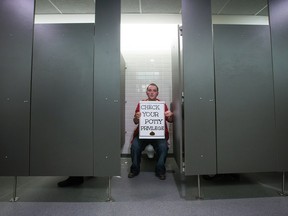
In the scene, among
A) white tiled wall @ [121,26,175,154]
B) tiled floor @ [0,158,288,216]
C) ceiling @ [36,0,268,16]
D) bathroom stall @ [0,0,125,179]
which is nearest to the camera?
tiled floor @ [0,158,288,216]

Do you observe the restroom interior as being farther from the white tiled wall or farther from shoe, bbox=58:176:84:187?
the white tiled wall

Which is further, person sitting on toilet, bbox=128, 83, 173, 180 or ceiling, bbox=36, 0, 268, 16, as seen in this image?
ceiling, bbox=36, 0, 268, 16

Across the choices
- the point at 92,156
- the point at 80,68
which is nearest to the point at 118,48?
the point at 80,68

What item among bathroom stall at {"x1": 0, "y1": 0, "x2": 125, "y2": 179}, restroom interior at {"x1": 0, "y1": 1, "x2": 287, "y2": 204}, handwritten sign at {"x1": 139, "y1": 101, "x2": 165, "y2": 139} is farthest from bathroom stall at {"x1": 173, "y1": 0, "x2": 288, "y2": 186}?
bathroom stall at {"x1": 0, "y1": 0, "x2": 125, "y2": 179}

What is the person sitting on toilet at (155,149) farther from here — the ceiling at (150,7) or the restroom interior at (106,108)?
the ceiling at (150,7)

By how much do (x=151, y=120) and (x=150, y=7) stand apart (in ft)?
6.64

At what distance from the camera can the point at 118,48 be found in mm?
1884

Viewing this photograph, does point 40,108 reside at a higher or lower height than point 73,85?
lower

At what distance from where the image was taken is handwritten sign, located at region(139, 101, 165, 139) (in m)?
2.52

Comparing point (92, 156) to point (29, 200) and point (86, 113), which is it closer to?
point (86, 113)

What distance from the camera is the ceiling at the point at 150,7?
304 centimetres

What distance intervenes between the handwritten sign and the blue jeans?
16 cm

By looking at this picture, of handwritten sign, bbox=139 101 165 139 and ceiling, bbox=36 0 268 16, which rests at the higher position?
ceiling, bbox=36 0 268 16

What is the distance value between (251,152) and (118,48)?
179cm
